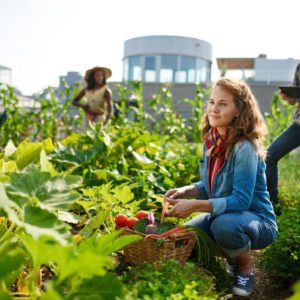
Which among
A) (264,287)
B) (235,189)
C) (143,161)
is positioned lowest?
(264,287)

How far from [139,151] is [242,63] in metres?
15.8

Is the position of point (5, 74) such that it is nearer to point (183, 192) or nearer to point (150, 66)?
point (183, 192)

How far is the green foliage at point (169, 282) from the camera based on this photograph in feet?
5.00

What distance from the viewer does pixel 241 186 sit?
2.24m

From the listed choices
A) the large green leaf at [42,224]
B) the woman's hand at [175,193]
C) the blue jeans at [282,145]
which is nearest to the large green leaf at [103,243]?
the large green leaf at [42,224]

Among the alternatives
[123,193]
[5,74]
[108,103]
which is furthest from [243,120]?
[5,74]

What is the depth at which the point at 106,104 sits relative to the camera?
6.20m

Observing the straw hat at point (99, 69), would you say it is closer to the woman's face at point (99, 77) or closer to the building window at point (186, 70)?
the woman's face at point (99, 77)

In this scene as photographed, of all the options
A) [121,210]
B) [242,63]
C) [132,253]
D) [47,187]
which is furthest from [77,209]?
[242,63]

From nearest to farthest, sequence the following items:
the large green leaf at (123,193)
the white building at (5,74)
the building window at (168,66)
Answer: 1. the large green leaf at (123,193)
2. the white building at (5,74)
3. the building window at (168,66)

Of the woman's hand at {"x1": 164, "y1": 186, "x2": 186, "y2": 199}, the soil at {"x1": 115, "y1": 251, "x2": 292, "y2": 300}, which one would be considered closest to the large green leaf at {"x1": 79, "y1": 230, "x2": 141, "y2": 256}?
the soil at {"x1": 115, "y1": 251, "x2": 292, "y2": 300}

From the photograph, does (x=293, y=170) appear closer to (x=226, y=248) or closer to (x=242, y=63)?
(x=226, y=248)

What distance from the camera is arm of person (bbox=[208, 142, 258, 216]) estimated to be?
7.34ft

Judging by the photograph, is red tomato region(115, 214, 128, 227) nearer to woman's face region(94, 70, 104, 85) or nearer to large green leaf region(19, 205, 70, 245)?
large green leaf region(19, 205, 70, 245)
